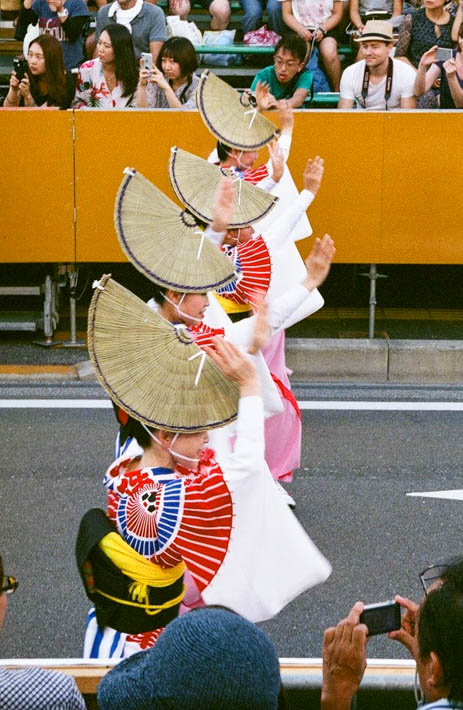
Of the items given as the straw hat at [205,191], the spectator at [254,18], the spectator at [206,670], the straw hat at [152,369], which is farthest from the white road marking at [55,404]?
the spectator at [206,670]

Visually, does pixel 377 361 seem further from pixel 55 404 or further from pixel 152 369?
pixel 152 369

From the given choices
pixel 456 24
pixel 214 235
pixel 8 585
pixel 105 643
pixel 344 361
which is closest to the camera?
pixel 8 585

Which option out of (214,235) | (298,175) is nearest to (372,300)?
(298,175)

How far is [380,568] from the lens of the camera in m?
5.45

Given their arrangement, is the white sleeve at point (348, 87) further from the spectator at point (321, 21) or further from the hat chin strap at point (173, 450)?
the hat chin strap at point (173, 450)

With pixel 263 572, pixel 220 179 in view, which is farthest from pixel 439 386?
pixel 263 572

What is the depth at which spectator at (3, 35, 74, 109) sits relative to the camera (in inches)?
341

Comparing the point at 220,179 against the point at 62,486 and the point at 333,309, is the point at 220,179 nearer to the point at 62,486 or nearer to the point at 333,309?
the point at 62,486

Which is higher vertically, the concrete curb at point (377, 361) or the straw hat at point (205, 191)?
the straw hat at point (205, 191)

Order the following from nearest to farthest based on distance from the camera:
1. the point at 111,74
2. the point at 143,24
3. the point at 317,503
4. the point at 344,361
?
the point at 317,503
the point at 344,361
the point at 111,74
the point at 143,24

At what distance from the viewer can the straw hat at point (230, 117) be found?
626 centimetres

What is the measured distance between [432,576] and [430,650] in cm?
31

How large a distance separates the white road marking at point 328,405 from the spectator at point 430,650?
17.4 ft

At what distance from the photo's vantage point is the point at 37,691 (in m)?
2.10
